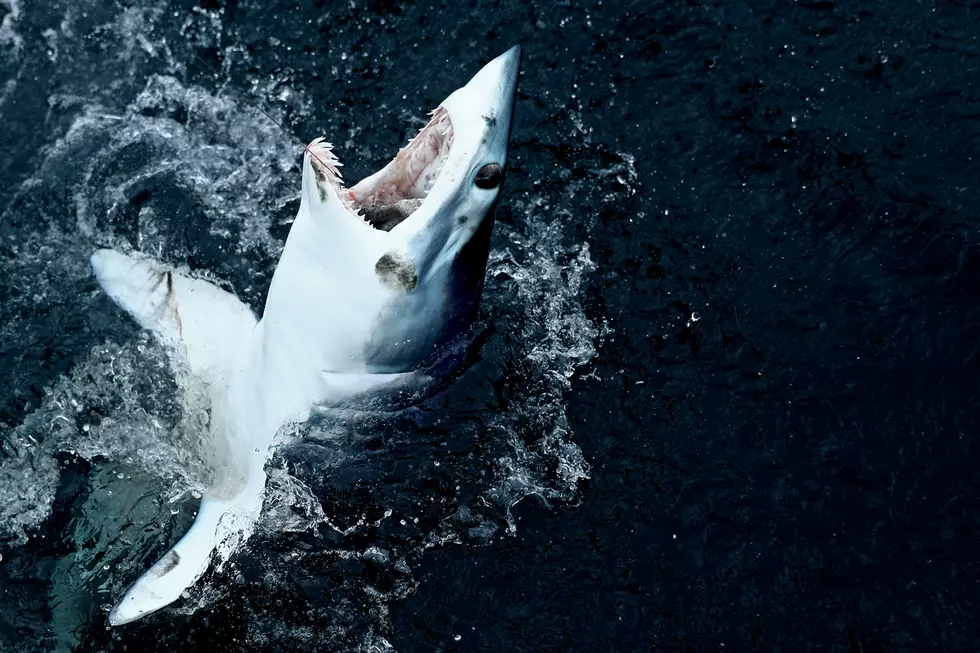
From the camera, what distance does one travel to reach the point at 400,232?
15.6 ft

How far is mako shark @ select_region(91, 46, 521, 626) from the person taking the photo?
4.76 m

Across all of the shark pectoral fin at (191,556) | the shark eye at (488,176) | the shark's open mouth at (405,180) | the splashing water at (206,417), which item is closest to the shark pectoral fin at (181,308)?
Result: the splashing water at (206,417)

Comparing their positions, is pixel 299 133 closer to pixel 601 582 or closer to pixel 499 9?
pixel 499 9

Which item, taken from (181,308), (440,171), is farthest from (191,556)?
(440,171)

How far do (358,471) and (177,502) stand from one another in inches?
42.9

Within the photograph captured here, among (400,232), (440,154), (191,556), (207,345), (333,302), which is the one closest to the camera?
(400,232)

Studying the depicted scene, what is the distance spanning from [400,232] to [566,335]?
249cm

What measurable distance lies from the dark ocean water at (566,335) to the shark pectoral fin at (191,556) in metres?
0.28

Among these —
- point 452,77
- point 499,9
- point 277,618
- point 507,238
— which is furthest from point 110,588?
point 499,9

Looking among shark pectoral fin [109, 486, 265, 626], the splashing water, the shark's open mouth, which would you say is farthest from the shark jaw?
shark pectoral fin [109, 486, 265, 626]

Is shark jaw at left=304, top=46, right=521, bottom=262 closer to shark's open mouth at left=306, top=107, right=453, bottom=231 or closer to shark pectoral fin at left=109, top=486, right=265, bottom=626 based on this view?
shark's open mouth at left=306, top=107, right=453, bottom=231

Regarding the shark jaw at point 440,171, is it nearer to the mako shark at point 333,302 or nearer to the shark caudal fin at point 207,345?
the mako shark at point 333,302

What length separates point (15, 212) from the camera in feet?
24.2

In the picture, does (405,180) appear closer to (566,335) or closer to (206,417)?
(206,417)
